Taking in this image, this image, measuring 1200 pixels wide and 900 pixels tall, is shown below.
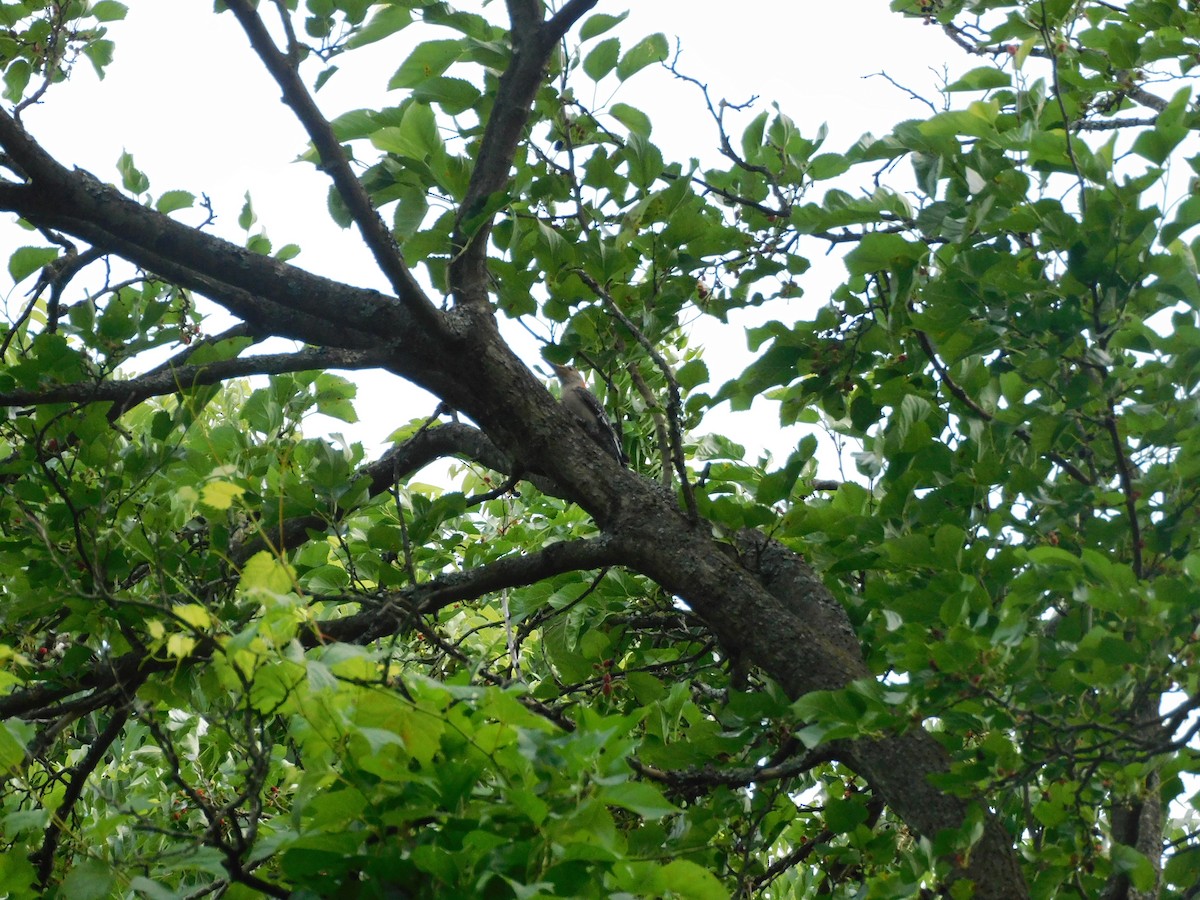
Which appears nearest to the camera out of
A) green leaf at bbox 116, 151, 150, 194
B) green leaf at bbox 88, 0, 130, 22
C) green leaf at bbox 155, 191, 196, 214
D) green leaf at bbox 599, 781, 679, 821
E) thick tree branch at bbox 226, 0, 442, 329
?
green leaf at bbox 599, 781, 679, 821

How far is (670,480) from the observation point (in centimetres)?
280

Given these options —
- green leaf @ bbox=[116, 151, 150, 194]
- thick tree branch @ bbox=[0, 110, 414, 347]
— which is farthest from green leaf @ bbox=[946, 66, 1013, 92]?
green leaf @ bbox=[116, 151, 150, 194]

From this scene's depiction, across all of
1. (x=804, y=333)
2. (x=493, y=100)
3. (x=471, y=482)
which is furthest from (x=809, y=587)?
(x=471, y=482)

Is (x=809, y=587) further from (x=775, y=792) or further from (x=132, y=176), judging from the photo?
(x=132, y=176)

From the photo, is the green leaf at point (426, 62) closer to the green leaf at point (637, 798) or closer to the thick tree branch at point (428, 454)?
the thick tree branch at point (428, 454)

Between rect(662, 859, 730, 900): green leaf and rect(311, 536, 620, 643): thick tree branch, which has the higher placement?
rect(311, 536, 620, 643): thick tree branch

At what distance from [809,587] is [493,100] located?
1.55 metres

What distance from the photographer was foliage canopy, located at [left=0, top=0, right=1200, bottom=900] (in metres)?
1.83

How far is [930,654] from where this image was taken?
180 centimetres

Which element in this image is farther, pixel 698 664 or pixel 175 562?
pixel 698 664

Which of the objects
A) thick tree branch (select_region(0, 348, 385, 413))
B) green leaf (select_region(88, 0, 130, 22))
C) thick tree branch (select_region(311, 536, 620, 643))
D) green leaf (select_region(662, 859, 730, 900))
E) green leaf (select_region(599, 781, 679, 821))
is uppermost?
green leaf (select_region(88, 0, 130, 22))

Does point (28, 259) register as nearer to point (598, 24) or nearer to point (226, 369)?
point (226, 369)

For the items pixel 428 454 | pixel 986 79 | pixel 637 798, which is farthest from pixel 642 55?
pixel 637 798

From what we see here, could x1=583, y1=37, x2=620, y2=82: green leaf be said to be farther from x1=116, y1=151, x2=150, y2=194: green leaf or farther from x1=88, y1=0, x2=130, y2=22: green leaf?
x1=88, y1=0, x2=130, y2=22: green leaf
